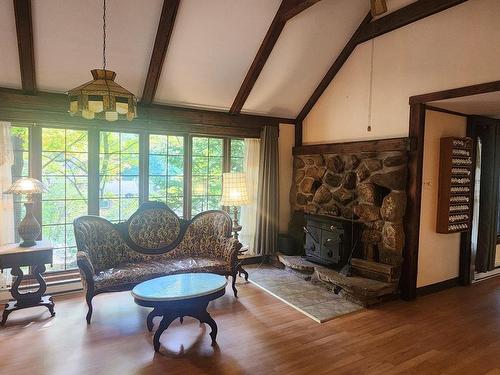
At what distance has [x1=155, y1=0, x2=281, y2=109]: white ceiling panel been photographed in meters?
3.69

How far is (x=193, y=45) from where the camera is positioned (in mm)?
3982

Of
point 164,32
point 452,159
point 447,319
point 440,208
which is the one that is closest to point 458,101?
point 452,159

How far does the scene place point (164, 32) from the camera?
362 centimetres

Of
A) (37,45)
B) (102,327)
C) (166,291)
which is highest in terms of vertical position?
(37,45)

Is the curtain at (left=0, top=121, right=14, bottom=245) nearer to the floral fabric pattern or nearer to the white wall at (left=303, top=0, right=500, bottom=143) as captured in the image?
the floral fabric pattern

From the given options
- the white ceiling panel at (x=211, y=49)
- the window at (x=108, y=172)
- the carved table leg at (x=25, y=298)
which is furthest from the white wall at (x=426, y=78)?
the carved table leg at (x=25, y=298)

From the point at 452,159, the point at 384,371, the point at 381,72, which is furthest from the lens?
the point at 381,72

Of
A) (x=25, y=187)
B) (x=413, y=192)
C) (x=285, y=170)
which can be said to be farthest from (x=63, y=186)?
(x=413, y=192)

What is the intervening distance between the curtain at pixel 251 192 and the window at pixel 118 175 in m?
1.70

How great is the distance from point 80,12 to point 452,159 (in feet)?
14.8

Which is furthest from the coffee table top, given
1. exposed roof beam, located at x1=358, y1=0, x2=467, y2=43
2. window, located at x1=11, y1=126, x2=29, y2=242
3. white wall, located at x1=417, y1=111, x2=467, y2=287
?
exposed roof beam, located at x1=358, y1=0, x2=467, y2=43

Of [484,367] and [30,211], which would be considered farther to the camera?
[30,211]

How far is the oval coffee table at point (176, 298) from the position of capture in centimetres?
276

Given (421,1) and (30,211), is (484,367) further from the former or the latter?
(30,211)
